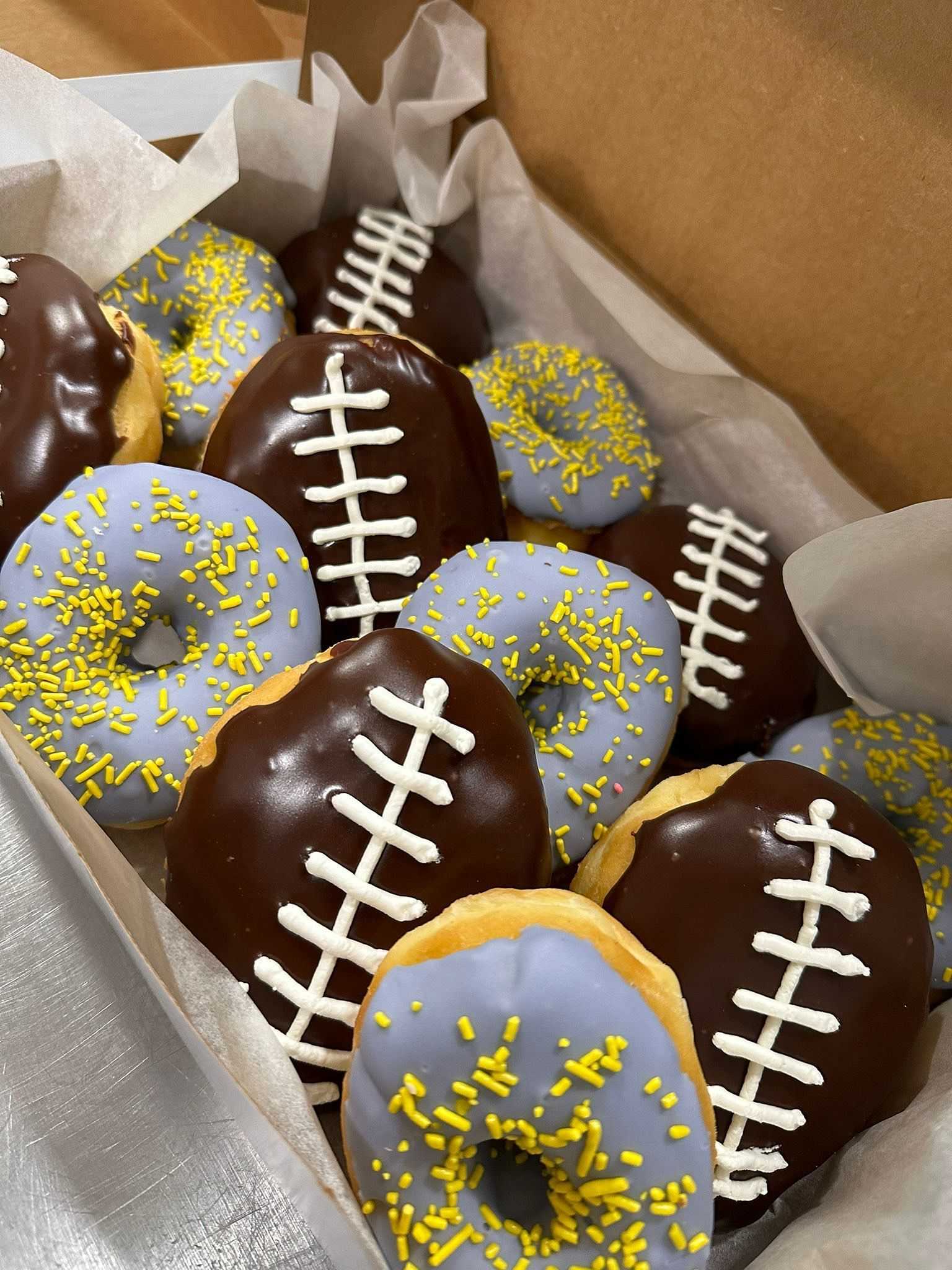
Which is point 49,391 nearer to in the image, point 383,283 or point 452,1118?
point 383,283

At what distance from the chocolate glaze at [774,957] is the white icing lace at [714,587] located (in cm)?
25

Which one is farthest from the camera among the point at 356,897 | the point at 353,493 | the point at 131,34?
the point at 131,34

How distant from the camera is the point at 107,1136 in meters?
0.70

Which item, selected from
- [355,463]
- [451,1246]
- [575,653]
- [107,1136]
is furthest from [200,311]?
[451,1246]

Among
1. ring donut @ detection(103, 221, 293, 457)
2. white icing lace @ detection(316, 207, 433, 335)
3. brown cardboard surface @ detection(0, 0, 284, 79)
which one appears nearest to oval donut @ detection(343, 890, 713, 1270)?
ring donut @ detection(103, 221, 293, 457)

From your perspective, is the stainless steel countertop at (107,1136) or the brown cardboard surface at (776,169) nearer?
the stainless steel countertop at (107,1136)

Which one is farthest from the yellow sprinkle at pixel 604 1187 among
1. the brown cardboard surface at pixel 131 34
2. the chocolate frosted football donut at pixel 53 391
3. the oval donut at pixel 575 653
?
the brown cardboard surface at pixel 131 34

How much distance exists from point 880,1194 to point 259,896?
519 millimetres

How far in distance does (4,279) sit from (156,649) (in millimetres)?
395

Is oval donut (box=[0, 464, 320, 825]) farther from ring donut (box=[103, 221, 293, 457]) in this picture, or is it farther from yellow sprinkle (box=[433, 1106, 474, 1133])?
yellow sprinkle (box=[433, 1106, 474, 1133])

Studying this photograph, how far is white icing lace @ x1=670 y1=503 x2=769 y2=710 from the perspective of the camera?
110 cm

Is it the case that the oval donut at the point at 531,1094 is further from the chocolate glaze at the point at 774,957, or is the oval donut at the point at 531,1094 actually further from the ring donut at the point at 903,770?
the ring donut at the point at 903,770

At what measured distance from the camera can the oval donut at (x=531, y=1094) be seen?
666 mm

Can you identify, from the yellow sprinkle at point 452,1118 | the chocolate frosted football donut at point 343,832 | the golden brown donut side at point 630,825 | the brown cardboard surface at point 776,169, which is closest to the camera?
the yellow sprinkle at point 452,1118
